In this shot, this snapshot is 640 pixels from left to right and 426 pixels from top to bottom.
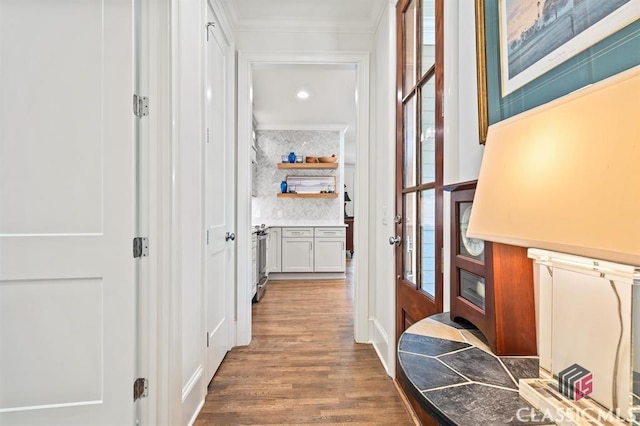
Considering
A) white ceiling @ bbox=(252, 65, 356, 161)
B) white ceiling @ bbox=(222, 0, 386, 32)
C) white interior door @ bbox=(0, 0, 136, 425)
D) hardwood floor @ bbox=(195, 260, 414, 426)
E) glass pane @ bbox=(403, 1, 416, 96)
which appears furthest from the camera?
white ceiling @ bbox=(252, 65, 356, 161)

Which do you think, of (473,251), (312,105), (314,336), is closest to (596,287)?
(473,251)

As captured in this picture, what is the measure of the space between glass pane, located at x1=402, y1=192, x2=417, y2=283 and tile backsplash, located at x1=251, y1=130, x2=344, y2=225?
3745 mm

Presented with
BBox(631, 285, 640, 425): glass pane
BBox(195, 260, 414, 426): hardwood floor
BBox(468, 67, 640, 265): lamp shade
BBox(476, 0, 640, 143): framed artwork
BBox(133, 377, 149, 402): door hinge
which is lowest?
BBox(195, 260, 414, 426): hardwood floor

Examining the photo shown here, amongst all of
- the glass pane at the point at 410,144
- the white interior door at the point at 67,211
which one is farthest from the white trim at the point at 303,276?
the white interior door at the point at 67,211

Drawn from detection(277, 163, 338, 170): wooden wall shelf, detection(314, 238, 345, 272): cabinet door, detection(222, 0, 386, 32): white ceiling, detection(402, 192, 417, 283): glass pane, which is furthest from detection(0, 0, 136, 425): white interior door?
detection(277, 163, 338, 170): wooden wall shelf

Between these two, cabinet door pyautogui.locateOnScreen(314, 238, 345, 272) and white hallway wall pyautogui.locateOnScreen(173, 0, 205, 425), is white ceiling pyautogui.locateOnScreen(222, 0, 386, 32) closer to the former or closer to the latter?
white hallway wall pyautogui.locateOnScreen(173, 0, 205, 425)

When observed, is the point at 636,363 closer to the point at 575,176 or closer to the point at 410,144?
the point at 575,176

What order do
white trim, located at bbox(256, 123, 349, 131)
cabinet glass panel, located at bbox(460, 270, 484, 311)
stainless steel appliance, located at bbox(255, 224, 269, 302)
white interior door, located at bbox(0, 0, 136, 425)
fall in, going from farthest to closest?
white trim, located at bbox(256, 123, 349, 131) → stainless steel appliance, located at bbox(255, 224, 269, 302) → white interior door, located at bbox(0, 0, 136, 425) → cabinet glass panel, located at bbox(460, 270, 484, 311)

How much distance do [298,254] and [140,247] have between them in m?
3.94

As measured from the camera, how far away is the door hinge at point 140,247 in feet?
4.53

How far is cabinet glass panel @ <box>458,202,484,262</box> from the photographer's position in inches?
36.8

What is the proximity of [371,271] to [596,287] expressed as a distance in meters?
2.23

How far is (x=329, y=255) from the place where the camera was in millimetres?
5324

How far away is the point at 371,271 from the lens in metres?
2.70
